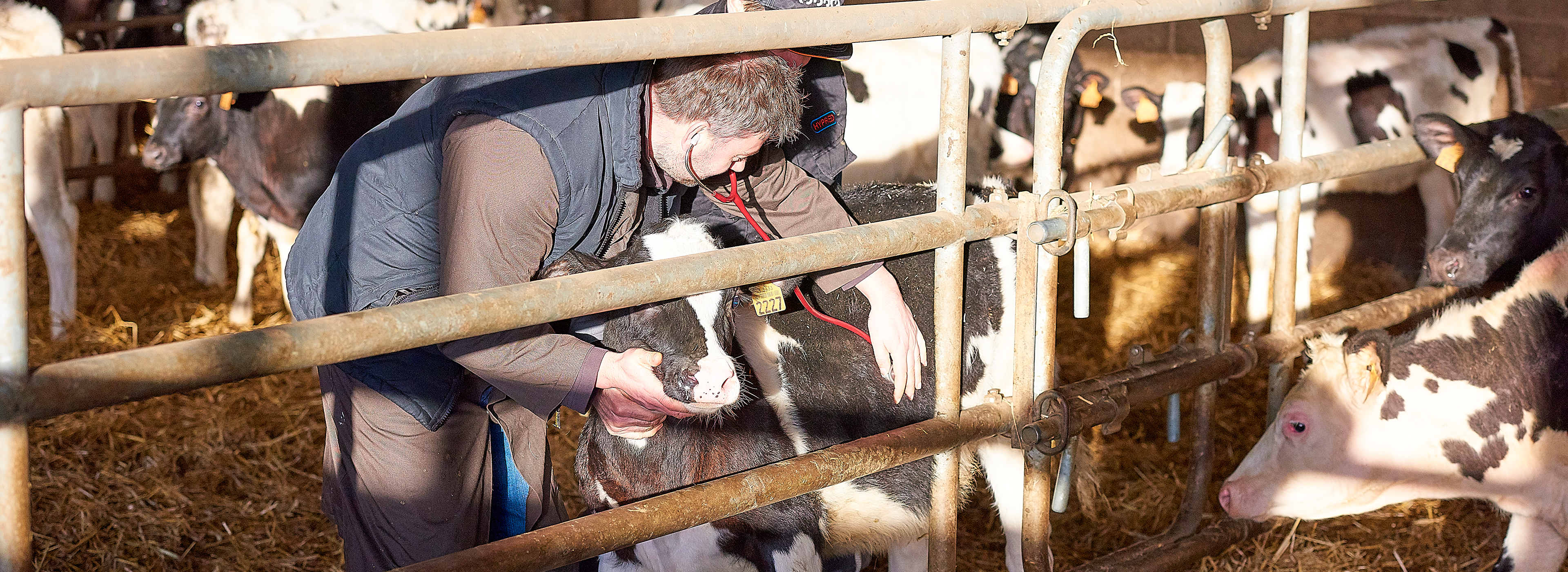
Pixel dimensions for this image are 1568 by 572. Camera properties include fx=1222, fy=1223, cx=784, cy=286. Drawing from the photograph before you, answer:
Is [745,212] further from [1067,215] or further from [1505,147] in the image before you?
[1505,147]

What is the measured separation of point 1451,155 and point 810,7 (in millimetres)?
2453

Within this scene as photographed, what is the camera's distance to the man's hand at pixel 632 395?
2.17 metres

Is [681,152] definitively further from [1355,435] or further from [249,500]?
[249,500]

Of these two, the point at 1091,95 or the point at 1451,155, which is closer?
the point at 1451,155

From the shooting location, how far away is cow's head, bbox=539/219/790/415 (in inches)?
94.2

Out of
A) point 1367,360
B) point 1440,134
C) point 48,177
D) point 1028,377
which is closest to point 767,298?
point 1028,377

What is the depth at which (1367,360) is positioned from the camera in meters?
3.11

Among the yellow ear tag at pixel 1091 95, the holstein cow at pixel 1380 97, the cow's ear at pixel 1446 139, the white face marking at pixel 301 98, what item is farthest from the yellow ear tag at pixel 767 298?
the yellow ear tag at pixel 1091 95

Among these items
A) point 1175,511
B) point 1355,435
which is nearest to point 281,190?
point 1175,511

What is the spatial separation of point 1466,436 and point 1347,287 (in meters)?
3.48

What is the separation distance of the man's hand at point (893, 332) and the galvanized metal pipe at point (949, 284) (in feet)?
0.64

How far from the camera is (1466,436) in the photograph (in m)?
3.21

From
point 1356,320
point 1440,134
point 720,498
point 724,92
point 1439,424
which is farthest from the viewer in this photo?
point 1440,134

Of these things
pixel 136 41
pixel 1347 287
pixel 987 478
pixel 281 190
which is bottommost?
pixel 1347 287
